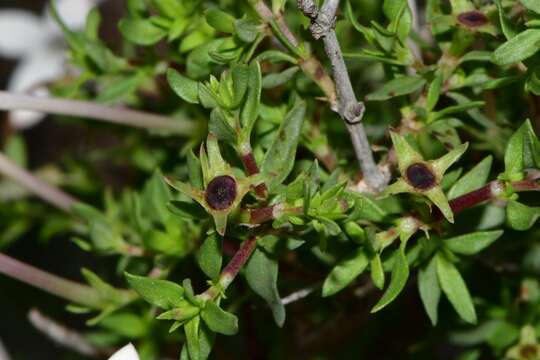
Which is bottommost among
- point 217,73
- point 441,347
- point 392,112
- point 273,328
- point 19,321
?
point 441,347

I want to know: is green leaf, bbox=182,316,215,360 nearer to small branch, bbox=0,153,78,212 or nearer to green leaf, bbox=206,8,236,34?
green leaf, bbox=206,8,236,34

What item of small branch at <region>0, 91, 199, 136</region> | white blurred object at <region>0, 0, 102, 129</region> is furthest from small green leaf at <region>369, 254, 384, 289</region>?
white blurred object at <region>0, 0, 102, 129</region>

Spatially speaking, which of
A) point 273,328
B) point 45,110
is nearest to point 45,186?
point 45,110

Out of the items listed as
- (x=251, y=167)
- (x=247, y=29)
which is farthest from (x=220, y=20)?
(x=251, y=167)

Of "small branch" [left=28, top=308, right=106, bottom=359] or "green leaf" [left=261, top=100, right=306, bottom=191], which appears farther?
"small branch" [left=28, top=308, right=106, bottom=359]

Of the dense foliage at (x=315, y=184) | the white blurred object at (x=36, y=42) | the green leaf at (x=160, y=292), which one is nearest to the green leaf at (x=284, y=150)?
the dense foliage at (x=315, y=184)

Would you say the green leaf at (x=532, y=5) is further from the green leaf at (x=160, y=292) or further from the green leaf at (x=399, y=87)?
the green leaf at (x=160, y=292)

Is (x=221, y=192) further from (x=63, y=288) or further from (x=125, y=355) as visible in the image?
(x=63, y=288)

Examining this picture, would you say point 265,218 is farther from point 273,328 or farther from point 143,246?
point 273,328
